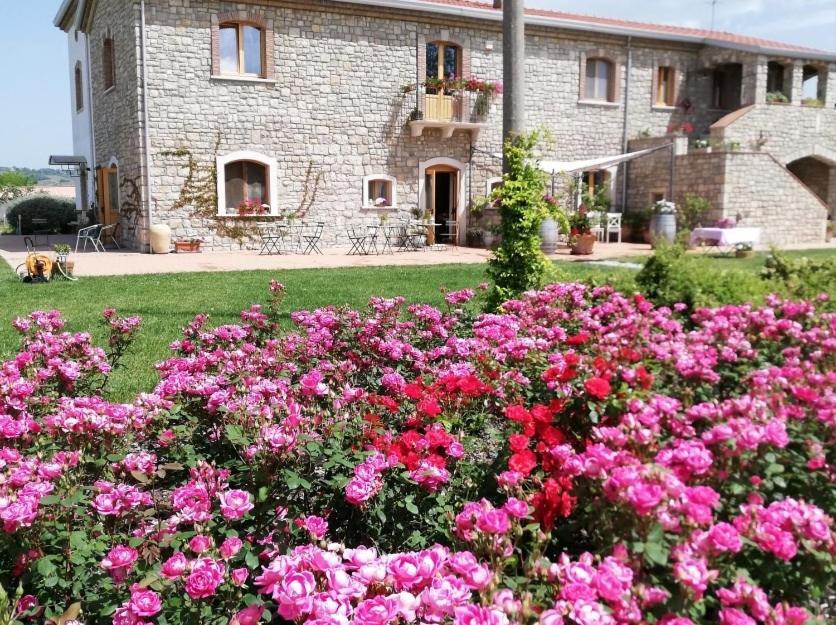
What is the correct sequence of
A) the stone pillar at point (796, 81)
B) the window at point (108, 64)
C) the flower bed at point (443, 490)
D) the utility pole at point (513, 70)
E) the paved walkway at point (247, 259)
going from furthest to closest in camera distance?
the stone pillar at point (796, 81)
the window at point (108, 64)
the paved walkway at point (247, 259)
the utility pole at point (513, 70)
the flower bed at point (443, 490)

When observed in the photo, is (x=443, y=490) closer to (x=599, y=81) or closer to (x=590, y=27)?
(x=590, y=27)

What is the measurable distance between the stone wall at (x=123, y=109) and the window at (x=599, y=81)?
453 inches

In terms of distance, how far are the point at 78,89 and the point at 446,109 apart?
1136cm

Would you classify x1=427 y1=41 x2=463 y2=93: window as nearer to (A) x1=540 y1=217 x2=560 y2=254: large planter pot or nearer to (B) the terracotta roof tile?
(B) the terracotta roof tile

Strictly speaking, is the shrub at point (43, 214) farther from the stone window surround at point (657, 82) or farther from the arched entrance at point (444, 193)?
the stone window surround at point (657, 82)

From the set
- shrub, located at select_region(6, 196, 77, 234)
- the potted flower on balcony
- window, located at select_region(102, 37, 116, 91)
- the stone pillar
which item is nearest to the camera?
the potted flower on balcony

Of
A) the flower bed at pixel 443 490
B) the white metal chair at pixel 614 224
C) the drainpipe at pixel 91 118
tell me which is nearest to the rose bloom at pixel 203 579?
the flower bed at pixel 443 490

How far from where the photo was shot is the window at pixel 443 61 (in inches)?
718

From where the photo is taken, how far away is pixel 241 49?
Result: 16.3 metres

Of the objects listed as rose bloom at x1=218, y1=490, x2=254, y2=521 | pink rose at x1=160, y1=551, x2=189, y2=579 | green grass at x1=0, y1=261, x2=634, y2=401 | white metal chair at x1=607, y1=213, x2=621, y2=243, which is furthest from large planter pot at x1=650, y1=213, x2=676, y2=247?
pink rose at x1=160, y1=551, x2=189, y2=579

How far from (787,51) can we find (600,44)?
5.53 metres

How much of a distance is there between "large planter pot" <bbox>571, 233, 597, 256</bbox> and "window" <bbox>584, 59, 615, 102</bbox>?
6.50m

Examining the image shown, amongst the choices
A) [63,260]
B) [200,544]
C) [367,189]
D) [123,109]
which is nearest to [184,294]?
[63,260]

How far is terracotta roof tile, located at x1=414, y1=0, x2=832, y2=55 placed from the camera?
19.5 meters
